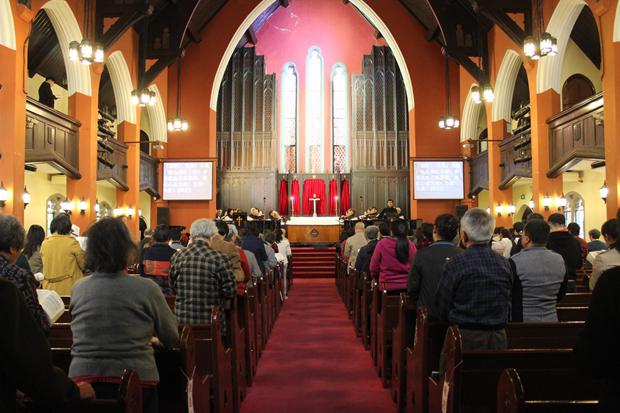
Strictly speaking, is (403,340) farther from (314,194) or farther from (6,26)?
(314,194)

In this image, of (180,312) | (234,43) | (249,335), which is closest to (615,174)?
(249,335)

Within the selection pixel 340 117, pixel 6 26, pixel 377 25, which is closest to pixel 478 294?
pixel 6 26

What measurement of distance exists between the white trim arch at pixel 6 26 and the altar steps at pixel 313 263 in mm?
9974

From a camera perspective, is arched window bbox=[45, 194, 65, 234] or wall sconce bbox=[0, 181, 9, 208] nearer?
wall sconce bbox=[0, 181, 9, 208]

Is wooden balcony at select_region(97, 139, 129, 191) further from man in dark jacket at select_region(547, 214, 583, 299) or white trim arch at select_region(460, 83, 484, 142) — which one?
man in dark jacket at select_region(547, 214, 583, 299)

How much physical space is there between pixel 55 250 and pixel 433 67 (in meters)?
15.2

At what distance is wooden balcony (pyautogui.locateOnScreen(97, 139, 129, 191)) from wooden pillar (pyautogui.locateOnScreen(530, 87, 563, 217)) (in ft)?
31.9

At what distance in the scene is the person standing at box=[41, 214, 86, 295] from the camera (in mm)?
5082

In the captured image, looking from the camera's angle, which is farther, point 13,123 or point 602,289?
point 13,123

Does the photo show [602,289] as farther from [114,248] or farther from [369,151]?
[369,151]

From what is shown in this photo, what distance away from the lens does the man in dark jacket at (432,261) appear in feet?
12.5

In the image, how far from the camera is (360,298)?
25.6ft

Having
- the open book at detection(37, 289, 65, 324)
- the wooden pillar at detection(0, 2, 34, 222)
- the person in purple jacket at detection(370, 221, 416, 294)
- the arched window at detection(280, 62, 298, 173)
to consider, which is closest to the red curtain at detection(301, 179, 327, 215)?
the arched window at detection(280, 62, 298, 173)

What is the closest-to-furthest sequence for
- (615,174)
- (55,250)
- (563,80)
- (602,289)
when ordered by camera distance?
(602,289)
(55,250)
(615,174)
(563,80)
